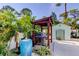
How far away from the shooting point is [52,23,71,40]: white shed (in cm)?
232

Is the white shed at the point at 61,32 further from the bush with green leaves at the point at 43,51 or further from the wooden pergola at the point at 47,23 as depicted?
the bush with green leaves at the point at 43,51

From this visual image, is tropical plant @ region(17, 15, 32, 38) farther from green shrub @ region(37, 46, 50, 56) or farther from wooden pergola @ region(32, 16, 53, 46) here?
green shrub @ region(37, 46, 50, 56)

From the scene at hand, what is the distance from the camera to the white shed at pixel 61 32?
91.3 inches

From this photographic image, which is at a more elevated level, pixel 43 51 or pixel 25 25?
pixel 25 25

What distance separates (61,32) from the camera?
2334mm

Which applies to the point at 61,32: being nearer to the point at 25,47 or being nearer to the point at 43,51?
the point at 43,51

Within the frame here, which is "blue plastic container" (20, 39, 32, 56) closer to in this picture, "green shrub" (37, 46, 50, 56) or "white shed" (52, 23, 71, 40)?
"green shrub" (37, 46, 50, 56)

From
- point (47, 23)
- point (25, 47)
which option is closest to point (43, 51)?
point (25, 47)

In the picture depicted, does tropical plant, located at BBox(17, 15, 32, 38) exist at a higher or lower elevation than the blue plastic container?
higher

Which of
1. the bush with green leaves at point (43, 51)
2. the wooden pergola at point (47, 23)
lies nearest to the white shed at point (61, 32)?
the wooden pergola at point (47, 23)

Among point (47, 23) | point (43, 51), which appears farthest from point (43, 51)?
point (47, 23)

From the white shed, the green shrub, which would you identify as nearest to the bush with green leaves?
the green shrub

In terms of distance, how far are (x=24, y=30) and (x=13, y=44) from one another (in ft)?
0.68

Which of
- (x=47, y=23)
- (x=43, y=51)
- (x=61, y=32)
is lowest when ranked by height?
(x=43, y=51)
